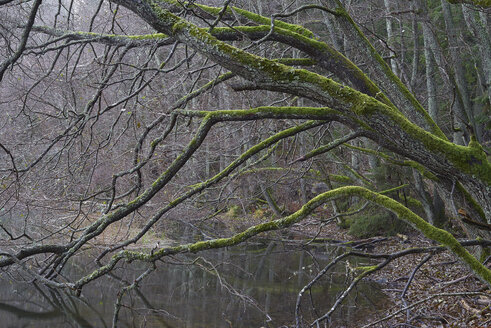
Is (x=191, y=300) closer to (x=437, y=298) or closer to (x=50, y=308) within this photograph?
(x=50, y=308)

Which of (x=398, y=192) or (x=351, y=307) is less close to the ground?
(x=398, y=192)

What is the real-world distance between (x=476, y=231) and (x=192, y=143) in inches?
146

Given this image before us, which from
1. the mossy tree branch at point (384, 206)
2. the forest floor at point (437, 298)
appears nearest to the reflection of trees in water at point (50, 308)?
the mossy tree branch at point (384, 206)

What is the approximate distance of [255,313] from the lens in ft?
27.2

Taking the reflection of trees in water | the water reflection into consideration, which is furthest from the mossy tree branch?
the reflection of trees in water

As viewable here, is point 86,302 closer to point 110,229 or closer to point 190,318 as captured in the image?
point 190,318

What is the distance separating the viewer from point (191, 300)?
905 cm

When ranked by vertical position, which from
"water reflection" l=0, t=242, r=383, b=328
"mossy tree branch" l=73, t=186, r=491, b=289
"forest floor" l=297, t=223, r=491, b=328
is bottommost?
"water reflection" l=0, t=242, r=383, b=328

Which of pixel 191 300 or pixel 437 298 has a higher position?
pixel 437 298

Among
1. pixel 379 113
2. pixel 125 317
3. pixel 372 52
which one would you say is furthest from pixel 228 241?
pixel 125 317

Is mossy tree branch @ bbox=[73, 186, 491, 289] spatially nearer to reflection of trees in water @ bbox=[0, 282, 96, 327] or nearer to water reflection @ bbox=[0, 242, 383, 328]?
water reflection @ bbox=[0, 242, 383, 328]

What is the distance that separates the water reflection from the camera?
25.9ft

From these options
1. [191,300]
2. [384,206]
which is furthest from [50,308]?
[384,206]

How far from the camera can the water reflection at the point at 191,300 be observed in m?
7.89
